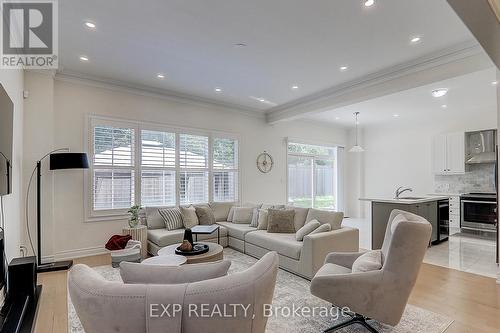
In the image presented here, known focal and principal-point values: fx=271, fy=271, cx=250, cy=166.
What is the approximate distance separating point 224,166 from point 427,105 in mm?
4866

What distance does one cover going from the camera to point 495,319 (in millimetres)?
2541

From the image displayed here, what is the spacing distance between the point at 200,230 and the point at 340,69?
10.9ft

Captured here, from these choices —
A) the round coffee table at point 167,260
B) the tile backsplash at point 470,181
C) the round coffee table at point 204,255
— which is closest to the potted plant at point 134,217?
the round coffee table at point 204,255

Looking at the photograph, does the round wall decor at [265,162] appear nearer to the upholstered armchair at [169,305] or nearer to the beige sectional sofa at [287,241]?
the beige sectional sofa at [287,241]

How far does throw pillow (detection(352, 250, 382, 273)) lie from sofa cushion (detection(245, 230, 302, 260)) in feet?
4.20

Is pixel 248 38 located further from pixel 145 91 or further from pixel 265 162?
pixel 265 162

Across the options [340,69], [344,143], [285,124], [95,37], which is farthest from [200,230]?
[344,143]

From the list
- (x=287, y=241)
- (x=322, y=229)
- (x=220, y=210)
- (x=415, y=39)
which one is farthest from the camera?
(x=220, y=210)

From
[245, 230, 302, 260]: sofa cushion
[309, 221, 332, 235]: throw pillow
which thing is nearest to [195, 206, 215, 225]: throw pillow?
[245, 230, 302, 260]: sofa cushion

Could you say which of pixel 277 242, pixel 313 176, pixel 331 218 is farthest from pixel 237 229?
pixel 313 176

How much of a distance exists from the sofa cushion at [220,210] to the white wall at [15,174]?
3077 mm

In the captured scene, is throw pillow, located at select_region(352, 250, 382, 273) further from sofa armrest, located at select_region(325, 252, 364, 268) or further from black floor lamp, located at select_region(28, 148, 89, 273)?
black floor lamp, located at select_region(28, 148, 89, 273)

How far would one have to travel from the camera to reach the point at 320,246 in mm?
3506

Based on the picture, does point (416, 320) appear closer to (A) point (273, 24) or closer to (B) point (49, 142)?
(A) point (273, 24)
